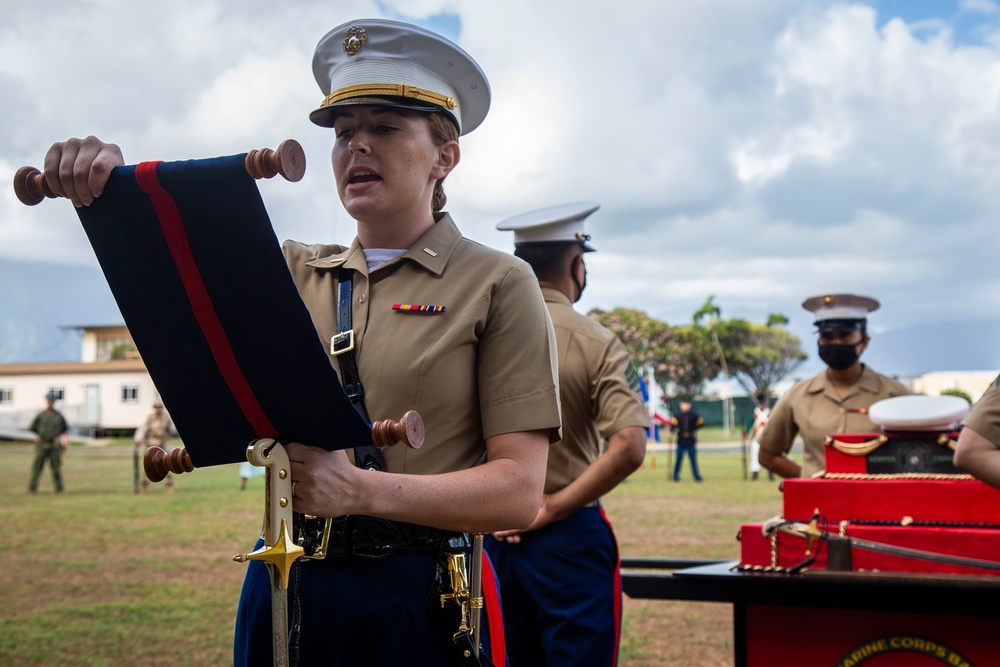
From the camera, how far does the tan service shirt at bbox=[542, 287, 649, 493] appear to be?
3.66 metres

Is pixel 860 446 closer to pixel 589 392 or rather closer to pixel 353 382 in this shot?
pixel 589 392

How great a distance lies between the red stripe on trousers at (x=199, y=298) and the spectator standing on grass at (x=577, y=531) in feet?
6.98

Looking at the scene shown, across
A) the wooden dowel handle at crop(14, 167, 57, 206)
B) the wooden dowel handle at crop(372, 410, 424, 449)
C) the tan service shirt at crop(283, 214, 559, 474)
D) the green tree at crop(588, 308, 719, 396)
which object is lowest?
the wooden dowel handle at crop(372, 410, 424, 449)

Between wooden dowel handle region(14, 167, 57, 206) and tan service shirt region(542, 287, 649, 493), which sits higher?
wooden dowel handle region(14, 167, 57, 206)

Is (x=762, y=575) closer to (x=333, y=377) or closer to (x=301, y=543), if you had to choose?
(x=301, y=543)

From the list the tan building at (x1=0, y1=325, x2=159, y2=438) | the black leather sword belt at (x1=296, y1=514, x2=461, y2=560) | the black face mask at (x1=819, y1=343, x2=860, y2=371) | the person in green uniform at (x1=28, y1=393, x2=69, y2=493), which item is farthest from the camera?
the tan building at (x1=0, y1=325, x2=159, y2=438)

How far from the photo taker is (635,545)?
10078 millimetres

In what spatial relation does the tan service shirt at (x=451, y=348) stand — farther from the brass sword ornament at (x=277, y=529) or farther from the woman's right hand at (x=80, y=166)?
the woman's right hand at (x=80, y=166)

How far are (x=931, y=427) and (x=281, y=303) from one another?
2.88m

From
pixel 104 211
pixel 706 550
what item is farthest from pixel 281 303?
pixel 706 550

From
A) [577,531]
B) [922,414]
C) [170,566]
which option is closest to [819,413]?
[922,414]

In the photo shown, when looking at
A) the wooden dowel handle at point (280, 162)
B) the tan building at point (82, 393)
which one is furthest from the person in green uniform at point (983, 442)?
the tan building at point (82, 393)

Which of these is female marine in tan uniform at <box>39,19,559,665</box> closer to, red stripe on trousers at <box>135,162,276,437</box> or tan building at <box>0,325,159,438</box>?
red stripe on trousers at <box>135,162,276,437</box>

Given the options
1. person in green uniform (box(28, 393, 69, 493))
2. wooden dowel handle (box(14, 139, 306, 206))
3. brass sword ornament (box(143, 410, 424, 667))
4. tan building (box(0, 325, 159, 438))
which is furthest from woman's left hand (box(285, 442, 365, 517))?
tan building (box(0, 325, 159, 438))
